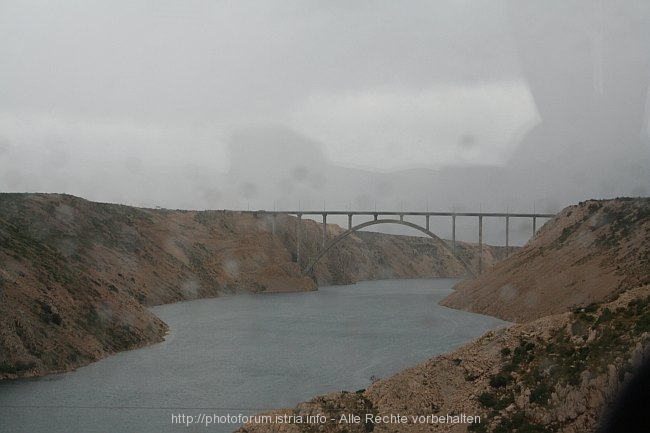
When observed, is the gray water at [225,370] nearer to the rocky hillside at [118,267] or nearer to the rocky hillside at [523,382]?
the rocky hillside at [118,267]

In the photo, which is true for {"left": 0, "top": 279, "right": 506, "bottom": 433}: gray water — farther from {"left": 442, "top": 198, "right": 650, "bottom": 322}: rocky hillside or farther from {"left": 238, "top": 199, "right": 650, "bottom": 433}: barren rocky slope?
{"left": 238, "top": 199, "right": 650, "bottom": 433}: barren rocky slope

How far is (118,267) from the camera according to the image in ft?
242

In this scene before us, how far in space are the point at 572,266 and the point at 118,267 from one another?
4717 centimetres

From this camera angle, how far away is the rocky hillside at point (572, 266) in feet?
164

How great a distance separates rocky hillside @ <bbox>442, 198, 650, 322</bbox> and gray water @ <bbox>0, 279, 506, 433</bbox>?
3.66 m

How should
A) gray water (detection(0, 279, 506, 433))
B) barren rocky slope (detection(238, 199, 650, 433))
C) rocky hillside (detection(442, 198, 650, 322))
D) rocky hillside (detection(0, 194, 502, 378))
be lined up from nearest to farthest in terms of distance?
barren rocky slope (detection(238, 199, 650, 433)) < gray water (detection(0, 279, 506, 433)) < rocky hillside (detection(0, 194, 502, 378)) < rocky hillside (detection(442, 198, 650, 322))

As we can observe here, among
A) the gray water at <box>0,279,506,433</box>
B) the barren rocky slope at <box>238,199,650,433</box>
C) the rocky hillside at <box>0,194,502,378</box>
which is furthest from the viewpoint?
the rocky hillside at <box>0,194,502,378</box>

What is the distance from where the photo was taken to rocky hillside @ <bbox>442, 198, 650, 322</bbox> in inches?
1972

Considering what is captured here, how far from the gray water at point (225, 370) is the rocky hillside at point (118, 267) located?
2.17 metres

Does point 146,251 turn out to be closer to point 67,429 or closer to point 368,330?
point 368,330

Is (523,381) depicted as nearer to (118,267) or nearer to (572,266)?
(572,266)

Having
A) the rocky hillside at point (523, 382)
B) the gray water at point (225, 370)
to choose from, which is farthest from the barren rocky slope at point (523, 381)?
the gray water at point (225, 370)

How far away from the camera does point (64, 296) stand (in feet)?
129

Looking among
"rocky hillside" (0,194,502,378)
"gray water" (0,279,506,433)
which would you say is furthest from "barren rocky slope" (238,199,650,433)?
"rocky hillside" (0,194,502,378)
